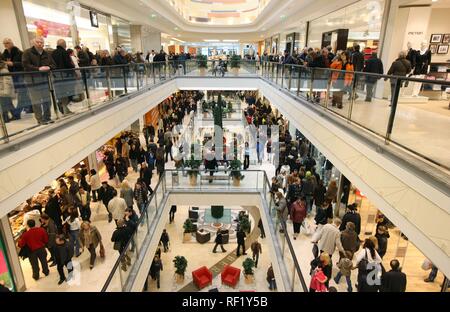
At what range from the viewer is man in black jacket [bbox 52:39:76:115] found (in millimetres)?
5953

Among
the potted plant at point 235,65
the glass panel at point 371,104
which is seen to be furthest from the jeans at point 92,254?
the potted plant at point 235,65

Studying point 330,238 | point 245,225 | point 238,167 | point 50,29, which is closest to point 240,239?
point 245,225

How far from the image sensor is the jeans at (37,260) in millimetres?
6882

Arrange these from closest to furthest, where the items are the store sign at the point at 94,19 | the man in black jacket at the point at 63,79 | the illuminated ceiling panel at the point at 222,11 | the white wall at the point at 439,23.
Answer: the man in black jacket at the point at 63,79 < the white wall at the point at 439,23 < the store sign at the point at 94,19 < the illuminated ceiling panel at the point at 222,11

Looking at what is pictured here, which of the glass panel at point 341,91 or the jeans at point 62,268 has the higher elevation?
the glass panel at point 341,91

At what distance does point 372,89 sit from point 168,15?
68.5ft

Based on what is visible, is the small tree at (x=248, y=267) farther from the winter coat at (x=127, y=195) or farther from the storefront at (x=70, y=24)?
the storefront at (x=70, y=24)

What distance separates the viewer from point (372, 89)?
5.33 meters

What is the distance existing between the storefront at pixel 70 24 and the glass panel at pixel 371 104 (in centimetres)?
1022

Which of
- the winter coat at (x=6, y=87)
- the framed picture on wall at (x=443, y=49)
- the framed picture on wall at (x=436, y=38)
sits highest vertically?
the framed picture on wall at (x=436, y=38)

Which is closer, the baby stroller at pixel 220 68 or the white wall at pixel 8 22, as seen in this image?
the white wall at pixel 8 22
